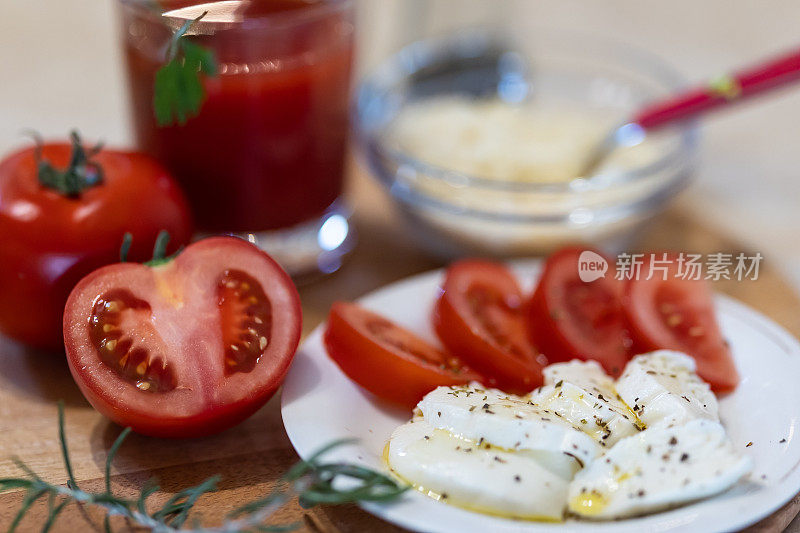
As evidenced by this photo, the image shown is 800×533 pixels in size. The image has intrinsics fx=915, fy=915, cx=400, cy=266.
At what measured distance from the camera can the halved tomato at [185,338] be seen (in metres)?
1.48

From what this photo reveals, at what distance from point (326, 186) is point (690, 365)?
1.00 meters

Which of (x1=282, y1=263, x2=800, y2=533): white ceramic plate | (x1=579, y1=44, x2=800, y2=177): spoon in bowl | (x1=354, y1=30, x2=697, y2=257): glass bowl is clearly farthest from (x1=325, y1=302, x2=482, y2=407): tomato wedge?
(x1=579, y1=44, x2=800, y2=177): spoon in bowl

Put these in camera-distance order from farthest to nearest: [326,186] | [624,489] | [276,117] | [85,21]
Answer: [85,21] < [326,186] < [276,117] < [624,489]

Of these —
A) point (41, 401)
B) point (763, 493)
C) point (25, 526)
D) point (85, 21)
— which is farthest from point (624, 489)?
point (85, 21)

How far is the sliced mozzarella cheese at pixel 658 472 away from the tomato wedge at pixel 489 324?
1.13 ft

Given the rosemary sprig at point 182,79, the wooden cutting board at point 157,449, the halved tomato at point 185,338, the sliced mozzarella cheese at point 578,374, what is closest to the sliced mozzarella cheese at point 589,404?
the sliced mozzarella cheese at point 578,374

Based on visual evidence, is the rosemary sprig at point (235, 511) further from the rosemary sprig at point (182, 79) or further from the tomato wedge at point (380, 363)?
the rosemary sprig at point (182, 79)

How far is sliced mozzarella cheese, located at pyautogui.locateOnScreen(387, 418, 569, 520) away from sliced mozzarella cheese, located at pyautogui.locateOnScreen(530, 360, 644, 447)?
→ 0.11m

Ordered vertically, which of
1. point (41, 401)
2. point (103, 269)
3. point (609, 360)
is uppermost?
point (103, 269)

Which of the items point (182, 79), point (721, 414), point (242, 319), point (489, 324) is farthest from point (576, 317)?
point (182, 79)

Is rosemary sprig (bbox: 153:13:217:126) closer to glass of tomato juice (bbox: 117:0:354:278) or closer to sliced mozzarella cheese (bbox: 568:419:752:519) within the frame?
Result: glass of tomato juice (bbox: 117:0:354:278)

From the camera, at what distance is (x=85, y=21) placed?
11.9ft

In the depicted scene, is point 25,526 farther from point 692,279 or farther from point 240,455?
point 692,279

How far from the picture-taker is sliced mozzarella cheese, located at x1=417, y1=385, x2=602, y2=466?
53.3 inches
